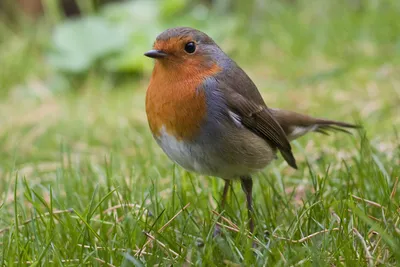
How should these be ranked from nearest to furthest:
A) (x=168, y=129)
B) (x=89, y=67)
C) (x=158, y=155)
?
(x=168, y=129), (x=158, y=155), (x=89, y=67)

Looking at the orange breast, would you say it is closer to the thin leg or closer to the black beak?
the black beak

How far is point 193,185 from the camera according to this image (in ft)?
9.62

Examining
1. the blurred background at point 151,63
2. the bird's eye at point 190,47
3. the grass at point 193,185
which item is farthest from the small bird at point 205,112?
the blurred background at point 151,63

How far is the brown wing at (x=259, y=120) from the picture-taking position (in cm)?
291

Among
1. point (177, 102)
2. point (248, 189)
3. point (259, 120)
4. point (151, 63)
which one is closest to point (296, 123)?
point (259, 120)

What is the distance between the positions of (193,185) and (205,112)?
37cm

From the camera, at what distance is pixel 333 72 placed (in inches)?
230

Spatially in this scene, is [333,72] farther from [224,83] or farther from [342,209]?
[342,209]

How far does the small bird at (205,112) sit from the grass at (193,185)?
164 mm

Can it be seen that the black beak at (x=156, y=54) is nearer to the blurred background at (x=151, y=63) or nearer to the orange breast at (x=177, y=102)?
the orange breast at (x=177, y=102)

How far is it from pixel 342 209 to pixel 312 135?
1.95 meters

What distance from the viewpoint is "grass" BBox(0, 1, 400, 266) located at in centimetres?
233

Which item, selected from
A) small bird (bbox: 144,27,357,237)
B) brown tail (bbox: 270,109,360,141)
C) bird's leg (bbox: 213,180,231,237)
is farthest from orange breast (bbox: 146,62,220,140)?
brown tail (bbox: 270,109,360,141)

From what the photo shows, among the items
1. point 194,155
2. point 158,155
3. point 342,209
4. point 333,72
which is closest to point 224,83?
point 194,155
